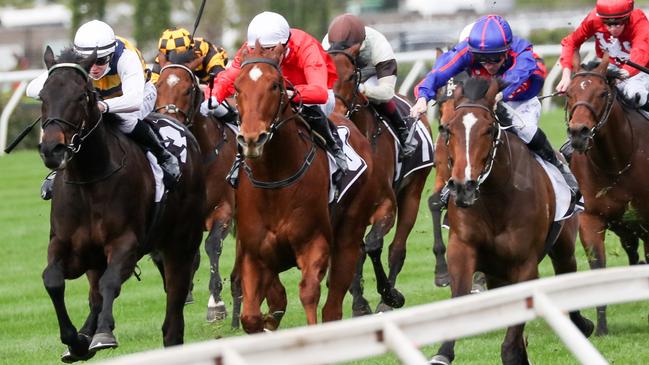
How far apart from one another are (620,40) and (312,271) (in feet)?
12.6

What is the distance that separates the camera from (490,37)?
26.9ft

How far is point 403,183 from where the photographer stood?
11.4m

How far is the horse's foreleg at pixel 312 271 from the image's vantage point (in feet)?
25.3

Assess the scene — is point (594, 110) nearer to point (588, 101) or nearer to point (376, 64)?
point (588, 101)

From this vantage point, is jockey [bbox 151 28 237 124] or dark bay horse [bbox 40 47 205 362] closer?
dark bay horse [bbox 40 47 205 362]

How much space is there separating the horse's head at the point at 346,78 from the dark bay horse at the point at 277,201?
7.50 ft

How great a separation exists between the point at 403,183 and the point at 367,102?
84 cm

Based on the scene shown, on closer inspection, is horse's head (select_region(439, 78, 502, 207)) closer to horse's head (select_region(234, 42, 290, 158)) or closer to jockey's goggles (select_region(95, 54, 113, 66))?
horse's head (select_region(234, 42, 290, 158))

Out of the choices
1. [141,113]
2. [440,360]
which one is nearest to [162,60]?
[141,113]

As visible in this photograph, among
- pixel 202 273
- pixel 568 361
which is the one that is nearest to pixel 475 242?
pixel 568 361

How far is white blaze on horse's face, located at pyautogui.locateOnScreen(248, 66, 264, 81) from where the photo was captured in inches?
296

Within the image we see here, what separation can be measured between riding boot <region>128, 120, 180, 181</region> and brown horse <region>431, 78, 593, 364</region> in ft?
5.76

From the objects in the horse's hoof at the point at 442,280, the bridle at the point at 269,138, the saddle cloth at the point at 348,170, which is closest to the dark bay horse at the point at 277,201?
the bridle at the point at 269,138

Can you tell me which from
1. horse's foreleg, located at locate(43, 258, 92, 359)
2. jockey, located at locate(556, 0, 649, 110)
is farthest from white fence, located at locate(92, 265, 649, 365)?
jockey, located at locate(556, 0, 649, 110)
